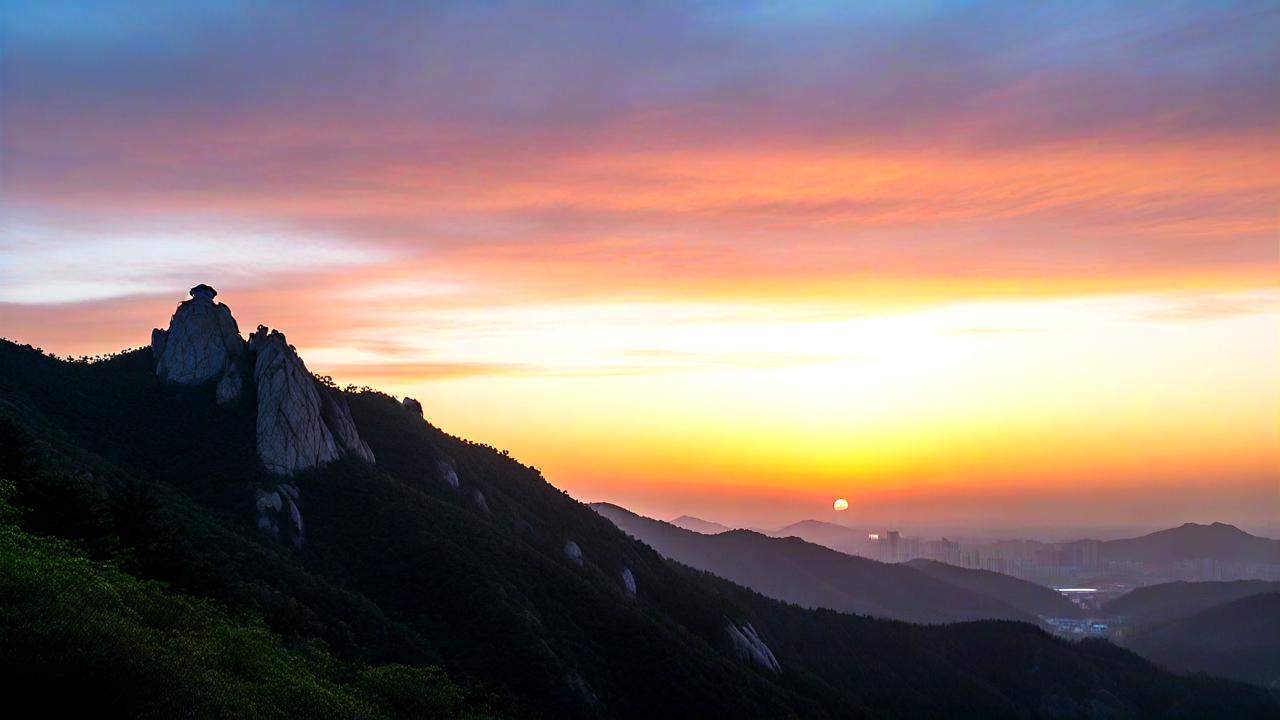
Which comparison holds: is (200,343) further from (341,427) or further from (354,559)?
(354,559)

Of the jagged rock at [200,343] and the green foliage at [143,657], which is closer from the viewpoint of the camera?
the green foliage at [143,657]

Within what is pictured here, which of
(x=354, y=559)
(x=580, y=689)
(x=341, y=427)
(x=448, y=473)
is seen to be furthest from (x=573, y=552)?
(x=580, y=689)

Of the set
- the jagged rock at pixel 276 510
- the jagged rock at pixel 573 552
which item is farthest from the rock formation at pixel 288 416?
the jagged rock at pixel 573 552

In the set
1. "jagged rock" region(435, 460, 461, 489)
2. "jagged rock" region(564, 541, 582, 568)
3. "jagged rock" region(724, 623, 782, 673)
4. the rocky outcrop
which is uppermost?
the rocky outcrop

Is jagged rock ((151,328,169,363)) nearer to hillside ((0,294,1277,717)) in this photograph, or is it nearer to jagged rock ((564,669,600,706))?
hillside ((0,294,1277,717))

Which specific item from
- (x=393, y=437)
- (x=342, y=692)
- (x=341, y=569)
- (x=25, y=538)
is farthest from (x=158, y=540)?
(x=393, y=437)

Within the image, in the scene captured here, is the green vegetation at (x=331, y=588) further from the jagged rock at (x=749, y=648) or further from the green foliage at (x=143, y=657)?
the jagged rock at (x=749, y=648)

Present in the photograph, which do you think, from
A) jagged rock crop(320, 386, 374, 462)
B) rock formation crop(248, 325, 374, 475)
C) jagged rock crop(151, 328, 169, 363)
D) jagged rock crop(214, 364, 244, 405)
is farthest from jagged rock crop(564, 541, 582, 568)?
jagged rock crop(151, 328, 169, 363)
